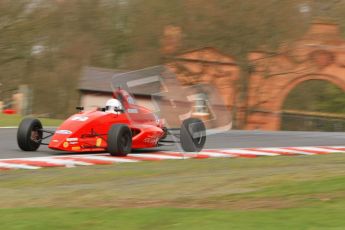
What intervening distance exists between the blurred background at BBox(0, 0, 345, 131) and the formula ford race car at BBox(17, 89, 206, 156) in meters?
16.2

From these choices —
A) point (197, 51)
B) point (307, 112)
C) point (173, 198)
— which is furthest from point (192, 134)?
point (307, 112)

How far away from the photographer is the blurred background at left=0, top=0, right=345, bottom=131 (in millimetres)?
30672

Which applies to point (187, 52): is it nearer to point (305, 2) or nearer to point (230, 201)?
point (305, 2)

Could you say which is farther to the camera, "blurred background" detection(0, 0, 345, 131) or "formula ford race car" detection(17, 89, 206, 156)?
"blurred background" detection(0, 0, 345, 131)

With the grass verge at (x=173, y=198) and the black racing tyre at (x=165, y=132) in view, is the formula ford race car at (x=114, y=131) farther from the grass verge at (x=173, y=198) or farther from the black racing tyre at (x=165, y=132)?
the grass verge at (x=173, y=198)

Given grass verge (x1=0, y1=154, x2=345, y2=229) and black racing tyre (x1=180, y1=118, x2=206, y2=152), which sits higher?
black racing tyre (x1=180, y1=118, x2=206, y2=152)

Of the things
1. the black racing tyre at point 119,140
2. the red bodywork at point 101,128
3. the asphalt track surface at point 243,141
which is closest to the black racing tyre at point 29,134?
the asphalt track surface at point 243,141

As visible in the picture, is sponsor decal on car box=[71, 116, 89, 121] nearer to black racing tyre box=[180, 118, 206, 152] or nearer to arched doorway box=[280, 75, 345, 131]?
black racing tyre box=[180, 118, 206, 152]

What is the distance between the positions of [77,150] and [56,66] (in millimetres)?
23657

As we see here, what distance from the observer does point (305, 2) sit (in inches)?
1232

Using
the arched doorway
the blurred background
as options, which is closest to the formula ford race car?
the blurred background

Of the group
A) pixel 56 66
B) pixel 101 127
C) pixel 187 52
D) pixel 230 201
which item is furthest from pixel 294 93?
pixel 230 201

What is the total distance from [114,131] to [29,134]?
1954 millimetres

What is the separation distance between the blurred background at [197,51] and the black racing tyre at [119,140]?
17.4m
